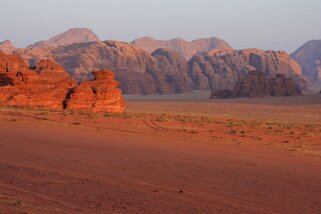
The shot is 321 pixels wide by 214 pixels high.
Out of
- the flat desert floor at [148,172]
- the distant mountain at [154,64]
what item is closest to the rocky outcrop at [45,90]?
the flat desert floor at [148,172]

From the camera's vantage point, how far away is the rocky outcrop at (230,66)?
120 meters

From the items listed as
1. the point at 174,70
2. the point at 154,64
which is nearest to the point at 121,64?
the point at 154,64

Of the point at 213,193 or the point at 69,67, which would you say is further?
the point at 69,67

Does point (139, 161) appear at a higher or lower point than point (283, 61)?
lower

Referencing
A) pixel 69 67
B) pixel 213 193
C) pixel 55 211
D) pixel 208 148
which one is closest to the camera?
pixel 55 211

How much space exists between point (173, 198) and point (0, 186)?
8.99ft

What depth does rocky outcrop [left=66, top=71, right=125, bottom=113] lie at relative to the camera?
3100cm

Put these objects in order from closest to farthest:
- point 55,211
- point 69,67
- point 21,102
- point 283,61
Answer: point 55,211
point 21,102
point 69,67
point 283,61

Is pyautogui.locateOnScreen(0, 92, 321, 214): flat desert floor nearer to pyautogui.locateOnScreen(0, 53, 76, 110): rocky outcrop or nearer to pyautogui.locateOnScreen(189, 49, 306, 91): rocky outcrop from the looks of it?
pyautogui.locateOnScreen(0, 53, 76, 110): rocky outcrop

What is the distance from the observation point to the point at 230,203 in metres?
7.61

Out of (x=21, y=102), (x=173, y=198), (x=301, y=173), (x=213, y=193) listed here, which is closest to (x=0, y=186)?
(x=173, y=198)

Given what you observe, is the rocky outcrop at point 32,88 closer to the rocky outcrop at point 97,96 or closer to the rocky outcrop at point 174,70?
the rocky outcrop at point 97,96

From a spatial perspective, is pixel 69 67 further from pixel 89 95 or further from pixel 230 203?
pixel 230 203

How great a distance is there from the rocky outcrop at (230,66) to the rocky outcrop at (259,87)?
29631 mm
